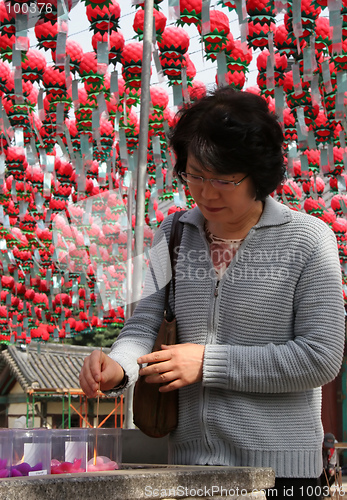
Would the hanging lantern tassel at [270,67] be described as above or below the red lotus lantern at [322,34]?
below

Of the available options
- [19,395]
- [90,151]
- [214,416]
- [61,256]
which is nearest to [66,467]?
[214,416]

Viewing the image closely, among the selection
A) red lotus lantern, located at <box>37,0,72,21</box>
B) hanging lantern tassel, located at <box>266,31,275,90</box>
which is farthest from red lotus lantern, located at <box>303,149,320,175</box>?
red lotus lantern, located at <box>37,0,72,21</box>

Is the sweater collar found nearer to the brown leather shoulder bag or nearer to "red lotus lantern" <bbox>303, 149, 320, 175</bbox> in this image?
the brown leather shoulder bag

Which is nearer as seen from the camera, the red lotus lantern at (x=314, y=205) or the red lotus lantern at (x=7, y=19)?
the red lotus lantern at (x=7, y=19)

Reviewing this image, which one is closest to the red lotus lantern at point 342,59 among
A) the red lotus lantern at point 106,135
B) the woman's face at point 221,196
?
the red lotus lantern at point 106,135

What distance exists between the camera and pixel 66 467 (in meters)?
1.17

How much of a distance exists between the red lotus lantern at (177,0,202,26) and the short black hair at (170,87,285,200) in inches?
102

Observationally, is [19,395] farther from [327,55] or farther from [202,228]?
[202,228]

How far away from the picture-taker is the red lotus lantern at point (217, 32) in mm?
4000

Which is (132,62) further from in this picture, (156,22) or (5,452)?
(5,452)

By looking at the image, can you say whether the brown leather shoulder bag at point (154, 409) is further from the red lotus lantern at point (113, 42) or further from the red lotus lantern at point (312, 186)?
the red lotus lantern at point (312, 186)

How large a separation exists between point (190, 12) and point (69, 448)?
3042 millimetres

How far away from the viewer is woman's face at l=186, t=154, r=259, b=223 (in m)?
1.23

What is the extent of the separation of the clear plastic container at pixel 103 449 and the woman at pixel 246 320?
127 millimetres
